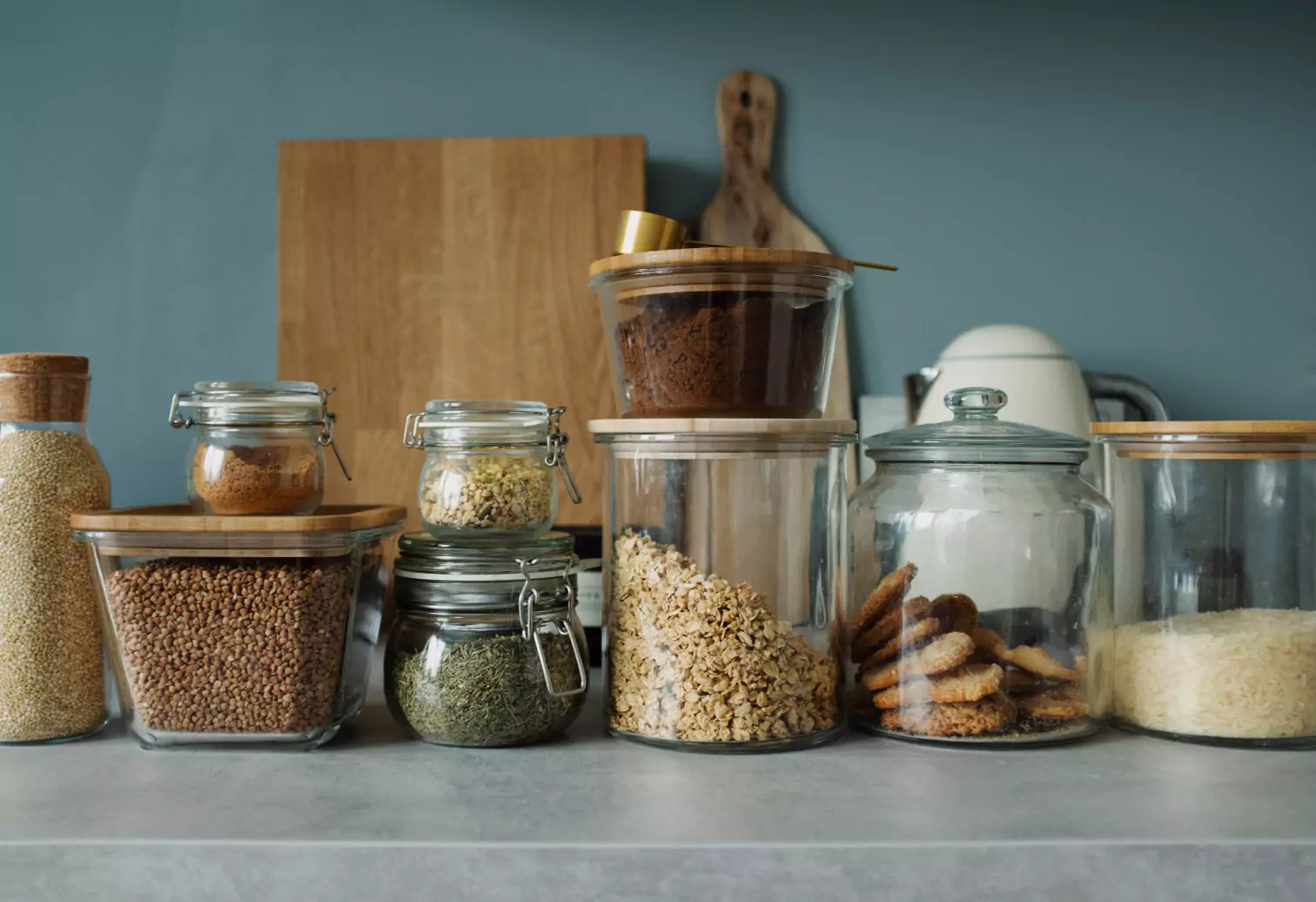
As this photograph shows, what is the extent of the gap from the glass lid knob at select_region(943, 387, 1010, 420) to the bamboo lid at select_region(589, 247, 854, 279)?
0.13m

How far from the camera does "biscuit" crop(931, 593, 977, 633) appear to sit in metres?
0.83

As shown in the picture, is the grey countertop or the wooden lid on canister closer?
the grey countertop

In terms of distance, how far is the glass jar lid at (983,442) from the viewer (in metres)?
0.82

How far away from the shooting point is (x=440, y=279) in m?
1.27

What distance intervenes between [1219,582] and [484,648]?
0.54m

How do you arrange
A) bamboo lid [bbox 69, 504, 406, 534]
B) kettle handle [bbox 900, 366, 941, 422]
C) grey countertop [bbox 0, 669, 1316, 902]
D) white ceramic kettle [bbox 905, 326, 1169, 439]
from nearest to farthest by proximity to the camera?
grey countertop [bbox 0, 669, 1316, 902] < bamboo lid [bbox 69, 504, 406, 534] < white ceramic kettle [bbox 905, 326, 1169, 439] < kettle handle [bbox 900, 366, 941, 422]

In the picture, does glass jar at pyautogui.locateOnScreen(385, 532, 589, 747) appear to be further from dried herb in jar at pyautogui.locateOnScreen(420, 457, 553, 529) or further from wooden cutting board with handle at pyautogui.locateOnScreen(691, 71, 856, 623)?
wooden cutting board with handle at pyautogui.locateOnScreen(691, 71, 856, 623)

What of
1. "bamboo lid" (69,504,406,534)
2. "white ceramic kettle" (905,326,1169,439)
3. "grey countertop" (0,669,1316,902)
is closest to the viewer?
"grey countertop" (0,669,1316,902)

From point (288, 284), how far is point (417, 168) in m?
0.19

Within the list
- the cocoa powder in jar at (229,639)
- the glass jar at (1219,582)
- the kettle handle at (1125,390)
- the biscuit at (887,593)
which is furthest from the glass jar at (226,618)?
the kettle handle at (1125,390)

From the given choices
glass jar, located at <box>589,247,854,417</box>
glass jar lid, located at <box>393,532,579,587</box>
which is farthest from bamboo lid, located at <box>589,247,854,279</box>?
glass jar lid, located at <box>393,532,579,587</box>

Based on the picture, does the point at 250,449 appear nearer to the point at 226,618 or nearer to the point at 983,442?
the point at 226,618

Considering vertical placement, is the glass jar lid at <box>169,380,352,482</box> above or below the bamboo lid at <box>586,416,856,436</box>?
above

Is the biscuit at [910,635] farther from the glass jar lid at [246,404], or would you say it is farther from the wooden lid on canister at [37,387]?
the wooden lid on canister at [37,387]
